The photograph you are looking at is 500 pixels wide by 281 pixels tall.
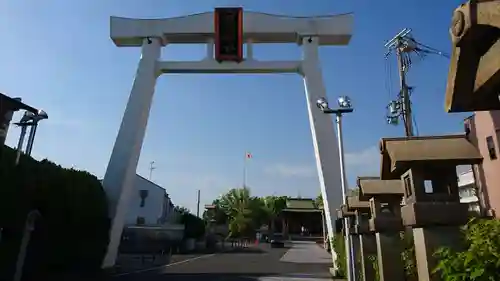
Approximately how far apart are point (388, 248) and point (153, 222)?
28.5 m

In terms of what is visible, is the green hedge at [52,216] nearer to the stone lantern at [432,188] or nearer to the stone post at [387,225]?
the stone post at [387,225]

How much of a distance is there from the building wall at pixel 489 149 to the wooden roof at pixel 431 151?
2.16 feet

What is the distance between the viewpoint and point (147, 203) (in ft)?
108

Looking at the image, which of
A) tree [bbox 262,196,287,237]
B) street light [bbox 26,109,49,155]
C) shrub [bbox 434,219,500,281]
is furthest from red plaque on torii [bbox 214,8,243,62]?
tree [bbox 262,196,287,237]

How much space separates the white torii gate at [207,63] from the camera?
52.5 ft

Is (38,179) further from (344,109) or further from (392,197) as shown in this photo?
(392,197)

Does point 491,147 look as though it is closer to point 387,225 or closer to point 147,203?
point 387,225

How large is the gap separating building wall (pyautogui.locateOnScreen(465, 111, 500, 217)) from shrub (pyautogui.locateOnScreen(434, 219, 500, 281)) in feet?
8.42

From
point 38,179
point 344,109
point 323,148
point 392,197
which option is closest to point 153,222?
point 323,148

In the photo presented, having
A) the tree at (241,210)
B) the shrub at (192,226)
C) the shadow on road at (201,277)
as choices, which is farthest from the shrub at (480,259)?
the tree at (241,210)

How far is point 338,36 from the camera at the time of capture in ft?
55.9

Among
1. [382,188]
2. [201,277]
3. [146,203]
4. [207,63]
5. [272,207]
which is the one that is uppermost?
[207,63]

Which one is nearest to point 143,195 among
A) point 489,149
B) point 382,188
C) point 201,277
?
point 201,277

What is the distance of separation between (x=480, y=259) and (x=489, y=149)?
3.69m
